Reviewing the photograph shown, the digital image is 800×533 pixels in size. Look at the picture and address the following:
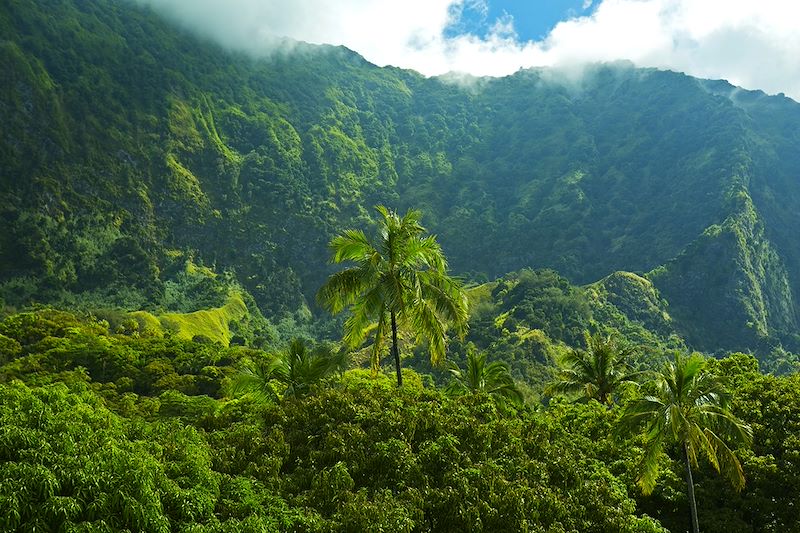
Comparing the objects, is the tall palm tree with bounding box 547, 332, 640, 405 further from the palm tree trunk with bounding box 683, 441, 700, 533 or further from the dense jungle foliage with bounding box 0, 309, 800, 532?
the palm tree trunk with bounding box 683, 441, 700, 533

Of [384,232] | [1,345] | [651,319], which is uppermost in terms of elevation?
[651,319]

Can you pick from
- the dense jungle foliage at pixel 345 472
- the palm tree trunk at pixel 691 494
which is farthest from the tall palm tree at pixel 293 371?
the palm tree trunk at pixel 691 494

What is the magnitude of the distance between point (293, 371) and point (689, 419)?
1550cm

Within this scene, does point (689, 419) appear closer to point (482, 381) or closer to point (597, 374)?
point (482, 381)

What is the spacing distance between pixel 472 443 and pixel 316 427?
14.0 ft

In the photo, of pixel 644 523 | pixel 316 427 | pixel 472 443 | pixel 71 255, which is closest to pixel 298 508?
pixel 316 427

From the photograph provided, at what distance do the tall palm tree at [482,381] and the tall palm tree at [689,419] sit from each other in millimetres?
11359

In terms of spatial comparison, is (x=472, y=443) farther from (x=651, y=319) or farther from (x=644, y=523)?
(x=651, y=319)

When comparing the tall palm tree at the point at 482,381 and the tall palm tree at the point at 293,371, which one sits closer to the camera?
the tall palm tree at the point at 293,371

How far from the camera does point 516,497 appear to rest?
45.3ft

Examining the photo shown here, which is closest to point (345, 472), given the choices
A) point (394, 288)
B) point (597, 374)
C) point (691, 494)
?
point (394, 288)

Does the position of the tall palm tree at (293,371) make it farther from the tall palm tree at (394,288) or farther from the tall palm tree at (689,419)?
the tall palm tree at (689,419)

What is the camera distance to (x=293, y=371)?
27188mm

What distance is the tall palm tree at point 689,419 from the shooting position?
850 inches
